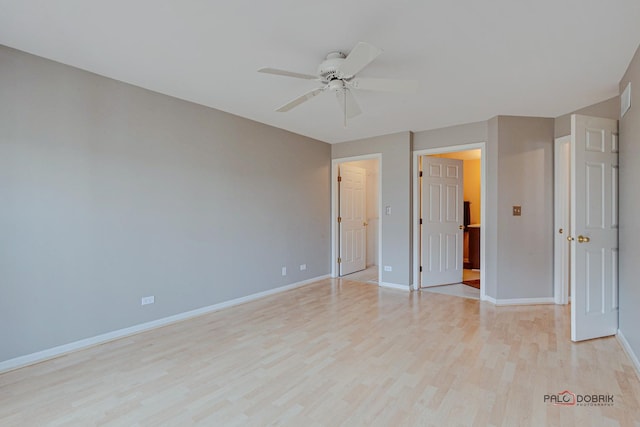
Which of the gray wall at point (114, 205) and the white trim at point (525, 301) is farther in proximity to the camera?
the white trim at point (525, 301)

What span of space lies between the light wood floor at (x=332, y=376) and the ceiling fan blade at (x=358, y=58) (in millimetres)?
2173

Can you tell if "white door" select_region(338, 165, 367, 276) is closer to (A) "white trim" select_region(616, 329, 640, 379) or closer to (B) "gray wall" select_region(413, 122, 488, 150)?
(B) "gray wall" select_region(413, 122, 488, 150)

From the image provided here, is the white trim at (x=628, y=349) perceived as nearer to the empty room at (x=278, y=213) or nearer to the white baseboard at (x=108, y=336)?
the empty room at (x=278, y=213)

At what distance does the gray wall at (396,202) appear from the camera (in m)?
4.55

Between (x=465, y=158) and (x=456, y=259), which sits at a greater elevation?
(x=465, y=158)

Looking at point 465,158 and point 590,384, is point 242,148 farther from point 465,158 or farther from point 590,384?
point 465,158

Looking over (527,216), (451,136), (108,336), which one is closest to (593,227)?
(527,216)

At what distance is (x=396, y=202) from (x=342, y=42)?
9.55 ft

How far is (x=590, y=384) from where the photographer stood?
2.08 metres

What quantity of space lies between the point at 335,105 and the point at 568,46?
2.05 m

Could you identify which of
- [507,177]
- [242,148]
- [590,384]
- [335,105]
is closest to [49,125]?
[242,148]

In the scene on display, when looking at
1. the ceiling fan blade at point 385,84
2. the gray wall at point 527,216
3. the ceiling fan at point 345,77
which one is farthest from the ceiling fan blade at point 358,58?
the gray wall at point 527,216

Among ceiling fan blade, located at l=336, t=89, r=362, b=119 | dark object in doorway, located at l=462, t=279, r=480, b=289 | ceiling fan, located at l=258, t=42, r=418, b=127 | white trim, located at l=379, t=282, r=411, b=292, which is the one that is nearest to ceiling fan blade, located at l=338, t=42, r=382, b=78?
ceiling fan, located at l=258, t=42, r=418, b=127

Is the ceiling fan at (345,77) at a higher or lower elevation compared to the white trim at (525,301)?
higher
